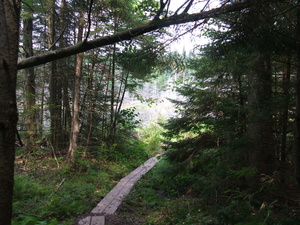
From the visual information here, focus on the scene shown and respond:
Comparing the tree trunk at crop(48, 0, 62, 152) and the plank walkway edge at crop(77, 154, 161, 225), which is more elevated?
the tree trunk at crop(48, 0, 62, 152)

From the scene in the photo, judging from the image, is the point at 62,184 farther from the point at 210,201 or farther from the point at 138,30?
the point at 138,30

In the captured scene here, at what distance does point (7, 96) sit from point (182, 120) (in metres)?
5.66

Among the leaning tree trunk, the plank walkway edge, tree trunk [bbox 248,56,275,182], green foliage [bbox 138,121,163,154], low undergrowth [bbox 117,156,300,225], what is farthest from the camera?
green foliage [bbox 138,121,163,154]

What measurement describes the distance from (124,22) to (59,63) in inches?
138

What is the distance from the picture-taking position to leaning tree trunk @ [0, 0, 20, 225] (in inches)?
77.2

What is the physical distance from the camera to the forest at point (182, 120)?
2.32 metres

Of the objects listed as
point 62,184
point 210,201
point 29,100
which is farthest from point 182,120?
point 29,100

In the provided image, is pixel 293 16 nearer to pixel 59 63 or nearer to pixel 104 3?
pixel 104 3

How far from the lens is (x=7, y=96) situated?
1971 millimetres

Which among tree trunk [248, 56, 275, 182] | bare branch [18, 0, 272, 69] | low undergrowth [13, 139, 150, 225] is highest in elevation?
bare branch [18, 0, 272, 69]

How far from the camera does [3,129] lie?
1970 mm

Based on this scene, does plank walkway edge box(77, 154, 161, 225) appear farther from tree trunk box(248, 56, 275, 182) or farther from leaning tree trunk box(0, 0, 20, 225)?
tree trunk box(248, 56, 275, 182)

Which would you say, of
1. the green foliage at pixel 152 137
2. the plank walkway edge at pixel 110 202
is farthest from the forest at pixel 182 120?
the green foliage at pixel 152 137

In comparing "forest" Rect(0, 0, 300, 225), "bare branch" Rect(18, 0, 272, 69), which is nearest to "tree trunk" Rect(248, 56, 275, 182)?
"forest" Rect(0, 0, 300, 225)
